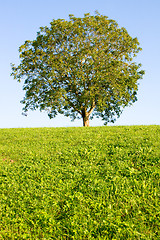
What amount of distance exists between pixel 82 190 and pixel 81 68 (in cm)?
2213

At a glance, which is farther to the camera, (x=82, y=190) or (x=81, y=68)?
(x=81, y=68)

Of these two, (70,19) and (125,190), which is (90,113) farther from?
(125,190)

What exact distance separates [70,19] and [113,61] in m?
7.04

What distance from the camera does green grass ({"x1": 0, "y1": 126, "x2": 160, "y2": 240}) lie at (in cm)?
687

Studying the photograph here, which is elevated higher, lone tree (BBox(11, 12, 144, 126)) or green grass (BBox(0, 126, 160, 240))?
lone tree (BBox(11, 12, 144, 126))

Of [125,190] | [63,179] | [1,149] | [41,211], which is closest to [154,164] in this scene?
[125,190]

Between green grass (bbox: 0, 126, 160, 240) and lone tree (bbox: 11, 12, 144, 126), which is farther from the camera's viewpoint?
lone tree (bbox: 11, 12, 144, 126)

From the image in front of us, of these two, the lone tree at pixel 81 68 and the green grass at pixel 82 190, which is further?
the lone tree at pixel 81 68

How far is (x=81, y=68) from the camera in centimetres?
2894

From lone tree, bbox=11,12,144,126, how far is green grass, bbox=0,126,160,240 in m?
16.2

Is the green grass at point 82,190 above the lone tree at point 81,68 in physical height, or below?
below

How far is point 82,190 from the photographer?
27.5 ft

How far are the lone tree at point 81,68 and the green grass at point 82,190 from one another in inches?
→ 638

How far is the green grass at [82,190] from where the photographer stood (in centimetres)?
687
